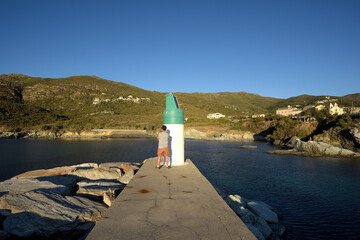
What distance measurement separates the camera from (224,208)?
11.9ft

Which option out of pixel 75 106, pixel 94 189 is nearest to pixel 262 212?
pixel 94 189

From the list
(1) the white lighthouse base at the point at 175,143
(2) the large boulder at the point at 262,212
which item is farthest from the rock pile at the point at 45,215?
(2) the large boulder at the point at 262,212

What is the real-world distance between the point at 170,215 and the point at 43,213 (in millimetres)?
3127

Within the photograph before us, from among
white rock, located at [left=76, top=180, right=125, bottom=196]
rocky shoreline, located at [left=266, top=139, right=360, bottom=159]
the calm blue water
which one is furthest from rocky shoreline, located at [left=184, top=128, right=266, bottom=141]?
white rock, located at [left=76, top=180, right=125, bottom=196]

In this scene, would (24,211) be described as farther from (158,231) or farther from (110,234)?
(158,231)

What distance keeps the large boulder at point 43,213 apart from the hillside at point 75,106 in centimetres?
7933

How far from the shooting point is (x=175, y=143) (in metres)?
7.84

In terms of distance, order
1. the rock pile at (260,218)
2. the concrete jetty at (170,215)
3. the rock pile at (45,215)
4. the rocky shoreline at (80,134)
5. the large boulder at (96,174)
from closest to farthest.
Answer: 1. the concrete jetty at (170,215)
2. the rock pile at (45,215)
3. the rock pile at (260,218)
4. the large boulder at (96,174)
5. the rocky shoreline at (80,134)

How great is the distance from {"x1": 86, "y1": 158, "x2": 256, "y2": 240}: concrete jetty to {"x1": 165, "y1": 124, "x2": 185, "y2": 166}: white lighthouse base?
2.54 metres

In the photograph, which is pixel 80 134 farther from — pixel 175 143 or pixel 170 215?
Result: pixel 170 215

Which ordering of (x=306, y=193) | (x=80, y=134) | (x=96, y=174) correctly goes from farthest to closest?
(x=80, y=134) < (x=306, y=193) < (x=96, y=174)

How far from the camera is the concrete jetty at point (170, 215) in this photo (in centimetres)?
266

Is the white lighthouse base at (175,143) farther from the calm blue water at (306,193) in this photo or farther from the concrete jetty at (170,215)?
the calm blue water at (306,193)

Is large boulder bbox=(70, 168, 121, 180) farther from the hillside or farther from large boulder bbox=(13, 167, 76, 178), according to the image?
the hillside
